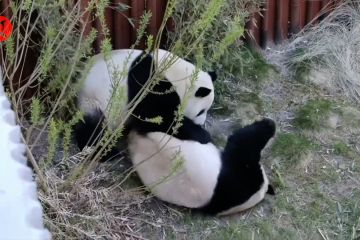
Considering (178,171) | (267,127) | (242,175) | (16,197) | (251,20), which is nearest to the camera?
(16,197)

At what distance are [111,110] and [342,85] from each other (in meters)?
2.02

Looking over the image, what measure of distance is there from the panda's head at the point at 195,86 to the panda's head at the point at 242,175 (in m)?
0.30

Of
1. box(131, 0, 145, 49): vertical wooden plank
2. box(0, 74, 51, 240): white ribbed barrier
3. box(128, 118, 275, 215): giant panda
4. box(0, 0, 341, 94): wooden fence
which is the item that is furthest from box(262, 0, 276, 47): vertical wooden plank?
box(0, 74, 51, 240): white ribbed barrier

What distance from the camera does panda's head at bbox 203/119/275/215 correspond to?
3.32 meters

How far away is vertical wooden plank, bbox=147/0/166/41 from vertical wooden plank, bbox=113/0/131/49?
132 mm

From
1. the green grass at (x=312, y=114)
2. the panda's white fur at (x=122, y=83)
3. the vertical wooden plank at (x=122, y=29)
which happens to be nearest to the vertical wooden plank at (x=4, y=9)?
the panda's white fur at (x=122, y=83)

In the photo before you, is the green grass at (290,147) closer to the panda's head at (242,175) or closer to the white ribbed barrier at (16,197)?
the panda's head at (242,175)

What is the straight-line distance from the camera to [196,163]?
3318 millimetres

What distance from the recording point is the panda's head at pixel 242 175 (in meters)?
3.32

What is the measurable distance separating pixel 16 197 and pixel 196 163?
204 cm

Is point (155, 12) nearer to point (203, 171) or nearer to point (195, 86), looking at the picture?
point (195, 86)

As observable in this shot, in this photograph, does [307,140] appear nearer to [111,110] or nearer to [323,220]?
[323,220]

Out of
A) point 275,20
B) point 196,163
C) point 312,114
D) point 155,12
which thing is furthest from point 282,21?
point 196,163

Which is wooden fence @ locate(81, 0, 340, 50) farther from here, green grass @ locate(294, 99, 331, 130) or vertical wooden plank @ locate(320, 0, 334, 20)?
green grass @ locate(294, 99, 331, 130)
